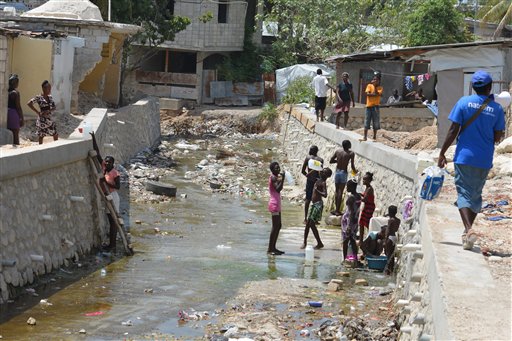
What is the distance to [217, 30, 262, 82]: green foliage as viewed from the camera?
4359 centimetres

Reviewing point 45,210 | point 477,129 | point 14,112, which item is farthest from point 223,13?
point 477,129

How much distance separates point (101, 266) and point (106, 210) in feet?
6.77

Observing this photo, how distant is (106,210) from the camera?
52.1 feet

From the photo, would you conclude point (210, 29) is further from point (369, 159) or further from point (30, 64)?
point (369, 159)

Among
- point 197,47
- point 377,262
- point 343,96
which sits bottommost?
point 377,262

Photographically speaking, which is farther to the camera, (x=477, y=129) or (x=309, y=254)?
(x=309, y=254)

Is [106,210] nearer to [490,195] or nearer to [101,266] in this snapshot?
[101,266]

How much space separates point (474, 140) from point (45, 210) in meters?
6.10

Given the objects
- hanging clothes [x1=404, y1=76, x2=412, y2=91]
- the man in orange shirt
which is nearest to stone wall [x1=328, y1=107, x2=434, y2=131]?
hanging clothes [x1=404, y1=76, x2=412, y2=91]

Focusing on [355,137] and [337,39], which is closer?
[355,137]

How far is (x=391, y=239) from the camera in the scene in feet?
45.7

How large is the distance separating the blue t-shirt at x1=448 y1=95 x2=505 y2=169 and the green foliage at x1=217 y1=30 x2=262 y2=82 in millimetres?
34673

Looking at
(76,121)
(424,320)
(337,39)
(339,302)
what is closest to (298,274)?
(339,302)

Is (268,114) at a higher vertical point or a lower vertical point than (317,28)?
lower
